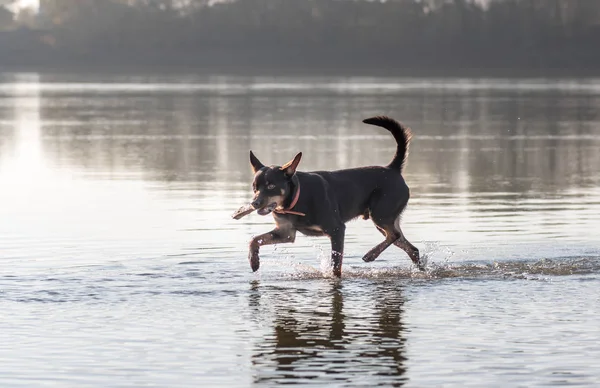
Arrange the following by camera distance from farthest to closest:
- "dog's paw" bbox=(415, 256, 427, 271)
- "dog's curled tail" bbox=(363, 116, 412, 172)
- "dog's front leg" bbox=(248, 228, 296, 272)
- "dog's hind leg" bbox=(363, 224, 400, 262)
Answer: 1. "dog's curled tail" bbox=(363, 116, 412, 172)
2. "dog's hind leg" bbox=(363, 224, 400, 262)
3. "dog's paw" bbox=(415, 256, 427, 271)
4. "dog's front leg" bbox=(248, 228, 296, 272)

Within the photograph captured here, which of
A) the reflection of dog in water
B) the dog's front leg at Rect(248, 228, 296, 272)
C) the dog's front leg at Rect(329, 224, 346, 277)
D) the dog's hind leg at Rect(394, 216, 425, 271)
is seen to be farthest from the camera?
the dog's hind leg at Rect(394, 216, 425, 271)

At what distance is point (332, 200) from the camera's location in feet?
45.4

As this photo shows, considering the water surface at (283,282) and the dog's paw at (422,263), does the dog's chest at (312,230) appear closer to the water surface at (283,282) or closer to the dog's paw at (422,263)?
the water surface at (283,282)

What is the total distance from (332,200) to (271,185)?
36.1 inches

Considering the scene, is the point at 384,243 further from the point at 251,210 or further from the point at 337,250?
the point at 251,210

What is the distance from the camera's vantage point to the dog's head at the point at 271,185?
13156 mm

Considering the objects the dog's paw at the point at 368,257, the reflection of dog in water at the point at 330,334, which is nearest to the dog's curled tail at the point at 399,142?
the dog's paw at the point at 368,257

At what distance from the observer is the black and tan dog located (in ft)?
43.4

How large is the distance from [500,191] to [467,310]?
1008cm

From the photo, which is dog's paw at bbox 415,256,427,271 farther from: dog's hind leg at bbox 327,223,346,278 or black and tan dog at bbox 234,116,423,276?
dog's hind leg at bbox 327,223,346,278

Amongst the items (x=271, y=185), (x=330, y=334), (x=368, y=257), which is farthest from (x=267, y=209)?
(x=330, y=334)

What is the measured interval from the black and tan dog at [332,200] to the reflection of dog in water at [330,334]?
679 mm

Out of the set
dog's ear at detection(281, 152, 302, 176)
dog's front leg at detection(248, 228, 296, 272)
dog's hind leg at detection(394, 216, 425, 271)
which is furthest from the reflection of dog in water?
dog's hind leg at detection(394, 216, 425, 271)

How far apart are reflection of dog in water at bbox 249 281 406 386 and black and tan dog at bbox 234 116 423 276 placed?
0.68 metres
